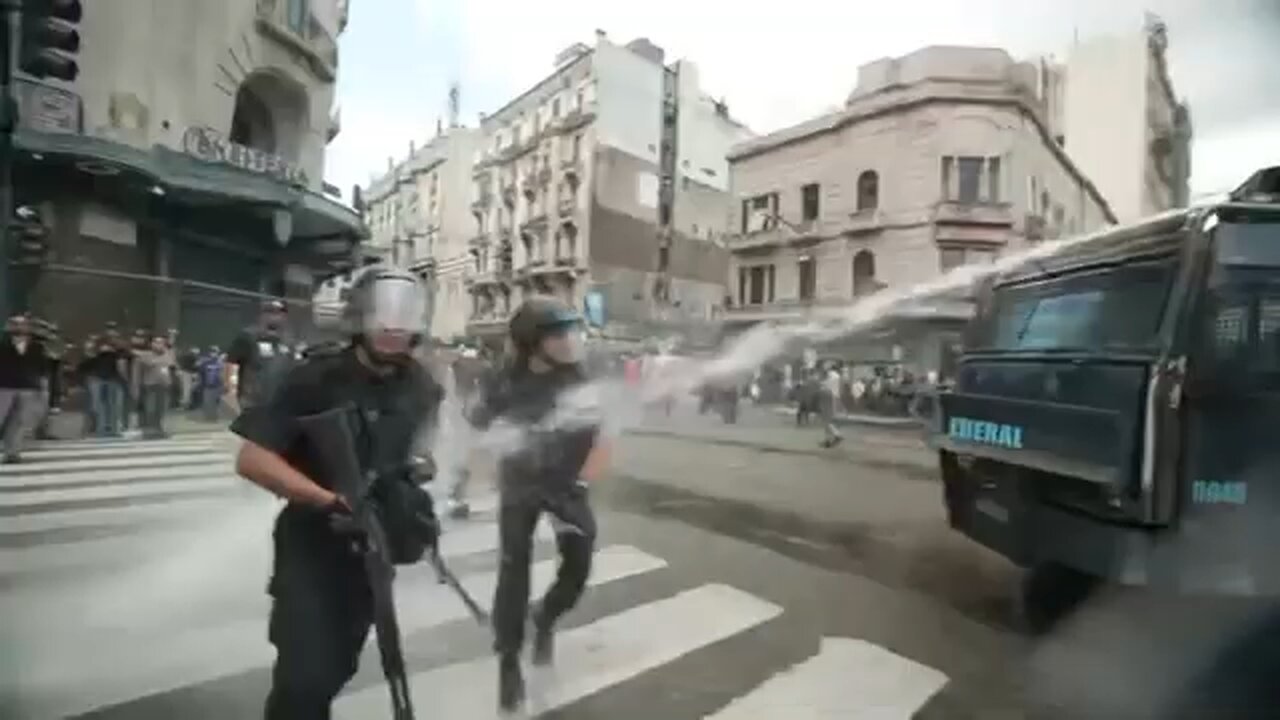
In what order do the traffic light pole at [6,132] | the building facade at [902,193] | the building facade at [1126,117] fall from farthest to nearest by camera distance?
the building facade at [1126,117]
the building facade at [902,193]
the traffic light pole at [6,132]

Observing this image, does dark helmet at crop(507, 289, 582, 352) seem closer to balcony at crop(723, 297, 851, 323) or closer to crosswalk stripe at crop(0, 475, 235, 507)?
balcony at crop(723, 297, 851, 323)

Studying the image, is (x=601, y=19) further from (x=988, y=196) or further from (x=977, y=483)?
(x=977, y=483)

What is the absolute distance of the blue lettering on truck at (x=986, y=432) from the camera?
1.18 metres

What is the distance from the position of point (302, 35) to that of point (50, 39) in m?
0.27

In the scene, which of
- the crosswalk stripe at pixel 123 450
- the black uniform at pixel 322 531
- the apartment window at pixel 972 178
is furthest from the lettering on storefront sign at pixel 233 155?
the apartment window at pixel 972 178

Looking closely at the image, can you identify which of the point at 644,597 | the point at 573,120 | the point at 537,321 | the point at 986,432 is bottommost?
the point at 644,597

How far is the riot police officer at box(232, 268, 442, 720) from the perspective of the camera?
111 cm

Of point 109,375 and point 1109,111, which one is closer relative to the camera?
point 109,375

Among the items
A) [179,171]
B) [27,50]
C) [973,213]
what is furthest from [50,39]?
[973,213]

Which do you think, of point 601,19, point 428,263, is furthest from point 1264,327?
point 428,263

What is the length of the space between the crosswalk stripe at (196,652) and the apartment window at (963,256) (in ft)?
1.70

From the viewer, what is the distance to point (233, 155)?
1.09m

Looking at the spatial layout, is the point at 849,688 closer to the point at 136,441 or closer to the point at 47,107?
the point at 136,441

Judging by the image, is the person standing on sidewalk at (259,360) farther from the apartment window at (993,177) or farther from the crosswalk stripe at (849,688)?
the apartment window at (993,177)
